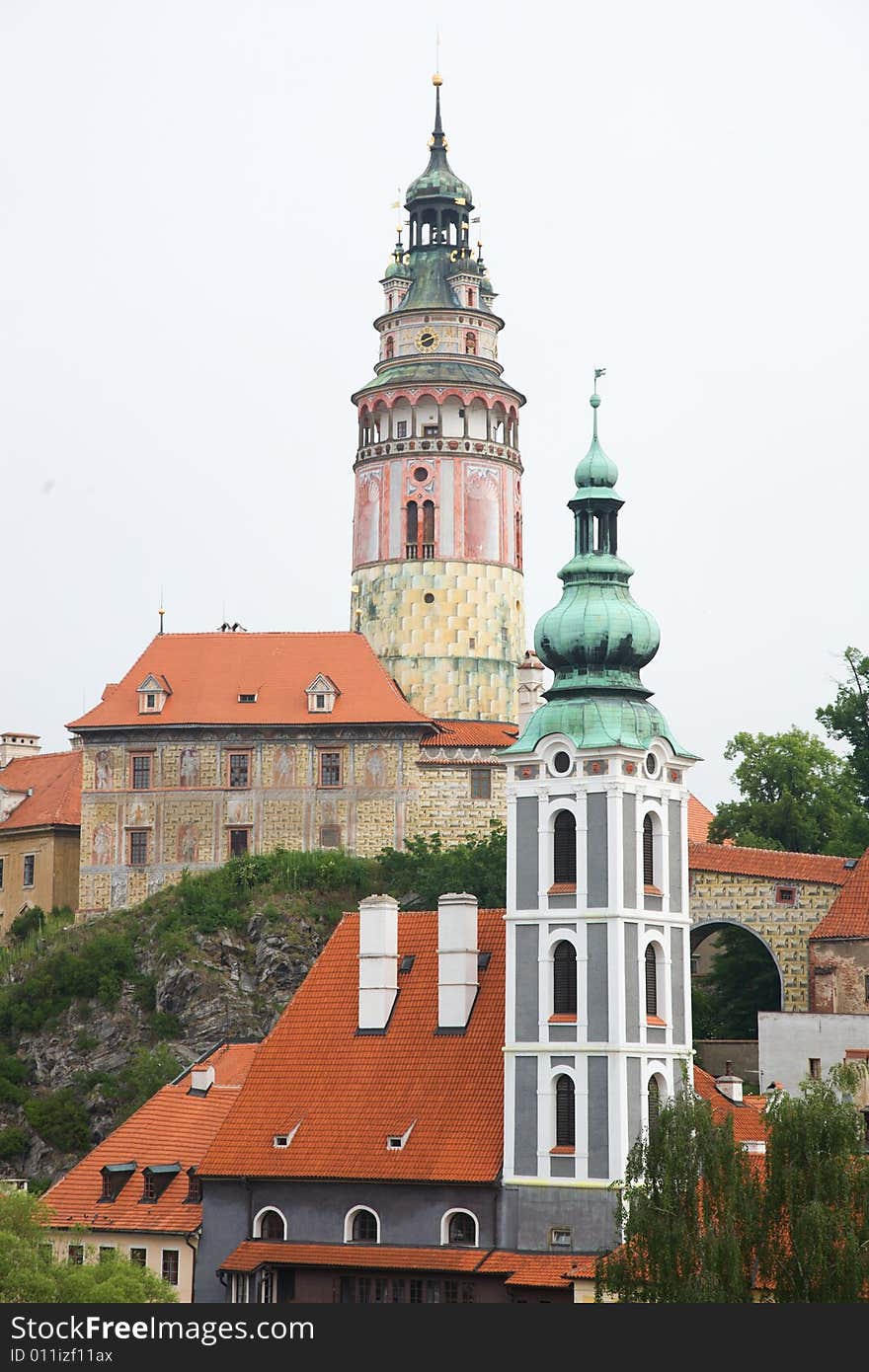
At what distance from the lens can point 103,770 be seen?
7606 cm

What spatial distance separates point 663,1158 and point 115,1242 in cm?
1328

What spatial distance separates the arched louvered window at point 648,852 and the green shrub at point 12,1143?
21.5 m

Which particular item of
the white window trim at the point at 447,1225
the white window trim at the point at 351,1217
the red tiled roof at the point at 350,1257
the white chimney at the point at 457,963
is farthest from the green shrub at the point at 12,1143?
the white window trim at the point at 447,1225

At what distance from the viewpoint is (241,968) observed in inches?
2783

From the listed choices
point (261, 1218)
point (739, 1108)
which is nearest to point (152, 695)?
point (261, 1218)

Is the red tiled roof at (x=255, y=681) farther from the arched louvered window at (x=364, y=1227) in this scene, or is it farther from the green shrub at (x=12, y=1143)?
the arched louvered window at (x=364, y=1227)

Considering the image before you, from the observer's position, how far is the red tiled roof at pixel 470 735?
7462 centimetres

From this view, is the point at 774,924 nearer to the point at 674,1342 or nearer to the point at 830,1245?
the point at 830,1245

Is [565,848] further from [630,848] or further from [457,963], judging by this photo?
[457,963]

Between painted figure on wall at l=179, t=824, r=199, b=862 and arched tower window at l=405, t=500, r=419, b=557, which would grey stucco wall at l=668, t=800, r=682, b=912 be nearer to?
painted figure on wall at l=179, t=824, r=199, b=862

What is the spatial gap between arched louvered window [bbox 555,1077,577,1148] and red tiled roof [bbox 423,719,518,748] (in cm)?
2382

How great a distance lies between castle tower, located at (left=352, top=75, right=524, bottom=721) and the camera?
3103 inches

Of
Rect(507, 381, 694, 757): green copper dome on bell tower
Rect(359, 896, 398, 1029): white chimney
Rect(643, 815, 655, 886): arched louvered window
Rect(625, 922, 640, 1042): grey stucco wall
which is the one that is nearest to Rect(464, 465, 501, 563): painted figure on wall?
Rect(507, 381, 694, 757): green copper dome on bell tower

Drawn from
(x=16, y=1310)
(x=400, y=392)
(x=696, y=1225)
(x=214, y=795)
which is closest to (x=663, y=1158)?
(x=696, y=1225)
